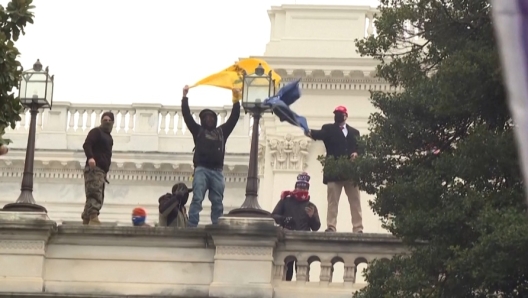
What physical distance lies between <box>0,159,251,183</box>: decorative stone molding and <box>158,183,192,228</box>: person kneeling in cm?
1742

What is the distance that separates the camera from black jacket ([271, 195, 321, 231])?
15828 millimetres

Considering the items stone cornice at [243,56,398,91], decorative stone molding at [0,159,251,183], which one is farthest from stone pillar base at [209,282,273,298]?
decorative stone molding at [0,159,251,183]

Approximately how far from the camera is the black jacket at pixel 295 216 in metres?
15.8

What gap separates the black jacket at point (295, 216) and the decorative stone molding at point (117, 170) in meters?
17.7

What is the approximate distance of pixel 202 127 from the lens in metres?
15.0

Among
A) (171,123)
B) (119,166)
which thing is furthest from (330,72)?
(119,166)

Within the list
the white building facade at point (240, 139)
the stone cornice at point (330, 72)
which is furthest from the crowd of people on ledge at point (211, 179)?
the stone cornice at point (330, 72)

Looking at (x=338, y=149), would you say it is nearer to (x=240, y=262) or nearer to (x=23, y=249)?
(x=240, y=262)

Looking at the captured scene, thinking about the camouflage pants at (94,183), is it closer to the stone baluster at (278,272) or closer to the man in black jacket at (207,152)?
the man in black jacket at (207,152)

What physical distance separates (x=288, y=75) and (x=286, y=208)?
47.6ft

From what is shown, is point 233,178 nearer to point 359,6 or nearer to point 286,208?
point 359,6

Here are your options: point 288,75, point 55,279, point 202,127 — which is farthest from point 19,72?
point 288,75

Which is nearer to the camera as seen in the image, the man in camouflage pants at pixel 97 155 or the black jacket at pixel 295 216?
the man in camouflage pants at pixel 97 155

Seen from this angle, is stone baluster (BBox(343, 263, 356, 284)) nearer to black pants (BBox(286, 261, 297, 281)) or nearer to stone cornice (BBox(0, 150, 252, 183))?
black pants (BBox(286, 261, 297, 281))
